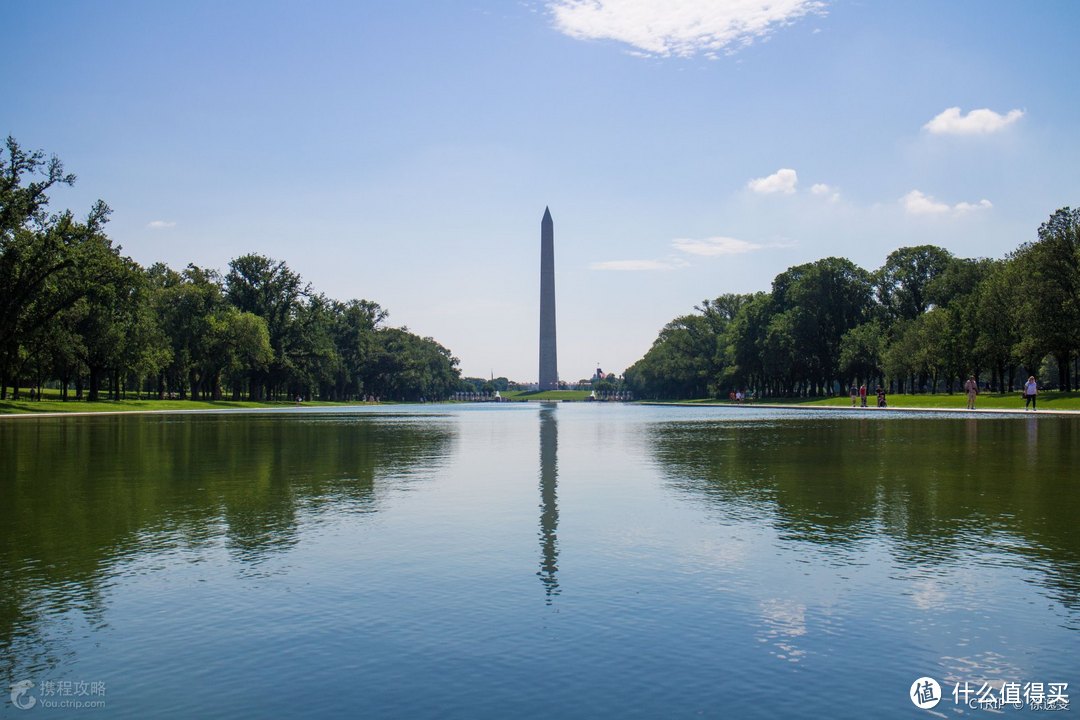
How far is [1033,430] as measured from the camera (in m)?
34.9

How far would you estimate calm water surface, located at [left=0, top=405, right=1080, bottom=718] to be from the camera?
594 cm

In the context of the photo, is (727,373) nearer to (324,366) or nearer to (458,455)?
(324,366)

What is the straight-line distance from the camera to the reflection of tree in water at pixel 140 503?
8.43m

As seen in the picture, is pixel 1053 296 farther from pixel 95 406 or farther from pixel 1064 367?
pixel 95 406

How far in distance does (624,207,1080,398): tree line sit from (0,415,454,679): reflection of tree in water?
61.0m

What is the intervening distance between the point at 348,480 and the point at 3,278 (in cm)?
5545

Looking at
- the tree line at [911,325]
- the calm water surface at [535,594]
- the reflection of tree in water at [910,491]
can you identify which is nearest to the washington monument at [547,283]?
the tree line at [911,325]

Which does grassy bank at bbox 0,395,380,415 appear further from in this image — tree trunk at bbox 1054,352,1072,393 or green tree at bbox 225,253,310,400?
tree trunk at bbox 1054,352,1072,393

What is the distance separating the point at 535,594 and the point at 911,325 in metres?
96.5

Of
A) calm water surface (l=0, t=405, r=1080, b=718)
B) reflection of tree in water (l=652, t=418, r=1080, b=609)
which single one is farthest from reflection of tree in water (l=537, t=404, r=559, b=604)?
reflection of tree in water (l=652, t=418, r=1080, b=609)

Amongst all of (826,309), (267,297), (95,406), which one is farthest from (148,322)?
(826,309)

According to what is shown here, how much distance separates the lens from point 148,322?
87.7 meters

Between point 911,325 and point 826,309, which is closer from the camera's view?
point 911,325

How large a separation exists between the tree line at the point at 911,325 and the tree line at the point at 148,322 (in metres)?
60.1
